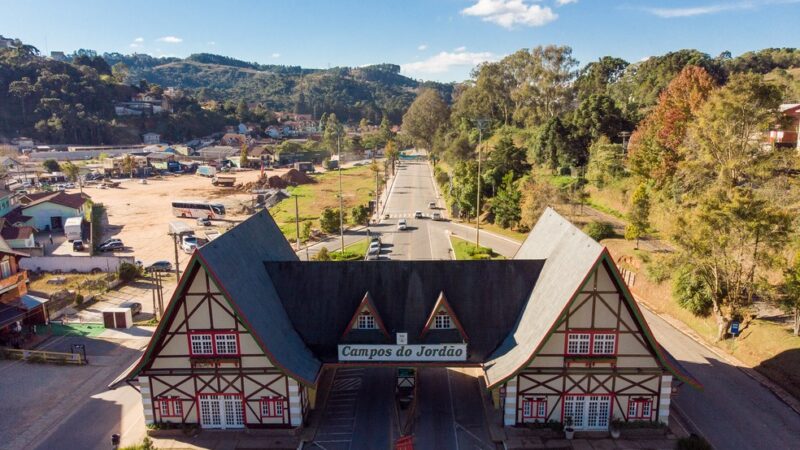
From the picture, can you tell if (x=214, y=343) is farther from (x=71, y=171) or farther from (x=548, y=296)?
(x=71, y=171)

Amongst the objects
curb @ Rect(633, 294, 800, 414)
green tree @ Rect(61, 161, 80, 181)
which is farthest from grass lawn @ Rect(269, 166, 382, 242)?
green tree @ Rect(61, 161, 80, 181)

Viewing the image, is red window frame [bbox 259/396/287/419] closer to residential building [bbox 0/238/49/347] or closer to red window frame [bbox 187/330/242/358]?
red window frame [bbox 187/330/242/358]

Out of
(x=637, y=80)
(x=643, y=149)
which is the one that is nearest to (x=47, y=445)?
(x=643, y=149)

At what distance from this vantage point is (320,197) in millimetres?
103812

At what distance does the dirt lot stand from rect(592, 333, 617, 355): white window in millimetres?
50416

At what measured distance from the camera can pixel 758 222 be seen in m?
31.5

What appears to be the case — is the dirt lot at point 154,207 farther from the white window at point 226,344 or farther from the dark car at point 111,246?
the white window at point 226,344

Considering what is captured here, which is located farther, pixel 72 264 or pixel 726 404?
pixel 72 264

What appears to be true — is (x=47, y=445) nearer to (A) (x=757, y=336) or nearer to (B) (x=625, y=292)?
(B) (x=625, y=292)

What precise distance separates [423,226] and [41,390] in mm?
51309

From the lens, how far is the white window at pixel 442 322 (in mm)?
26453

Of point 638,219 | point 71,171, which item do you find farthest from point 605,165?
point 71,171

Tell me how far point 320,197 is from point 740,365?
272 feet

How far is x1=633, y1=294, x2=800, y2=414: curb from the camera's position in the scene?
28656 mm
